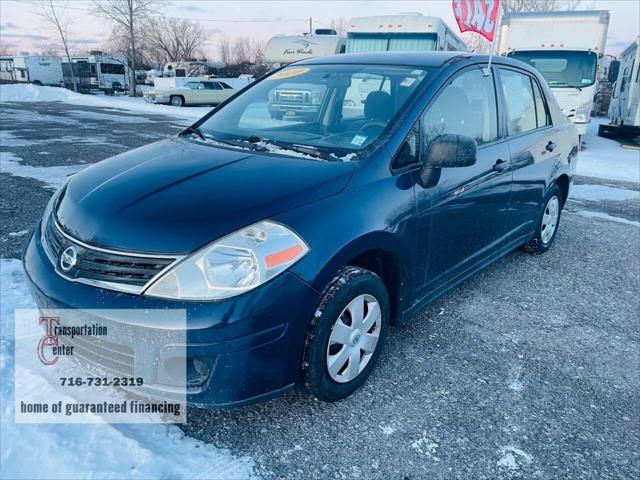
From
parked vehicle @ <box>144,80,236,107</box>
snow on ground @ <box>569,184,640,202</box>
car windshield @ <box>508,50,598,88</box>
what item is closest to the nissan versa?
snow on ground @ <box>569,184,640,202</box>

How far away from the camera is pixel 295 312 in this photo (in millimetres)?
2062

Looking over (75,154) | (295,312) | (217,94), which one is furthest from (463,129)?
(217,94)

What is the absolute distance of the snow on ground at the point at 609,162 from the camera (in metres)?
9.42

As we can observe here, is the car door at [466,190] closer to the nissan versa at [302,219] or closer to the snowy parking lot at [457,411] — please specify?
the nissan versa at [302,219]

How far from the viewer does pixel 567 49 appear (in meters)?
11.5

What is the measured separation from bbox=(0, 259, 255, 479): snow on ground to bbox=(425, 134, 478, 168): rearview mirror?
68.8 inches

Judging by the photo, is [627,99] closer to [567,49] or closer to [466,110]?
[567,49]

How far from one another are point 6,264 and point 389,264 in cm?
292

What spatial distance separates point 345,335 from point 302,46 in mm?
15490

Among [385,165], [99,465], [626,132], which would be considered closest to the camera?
[99,465]

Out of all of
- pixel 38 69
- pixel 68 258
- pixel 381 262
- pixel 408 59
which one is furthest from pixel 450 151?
pixel 38 69

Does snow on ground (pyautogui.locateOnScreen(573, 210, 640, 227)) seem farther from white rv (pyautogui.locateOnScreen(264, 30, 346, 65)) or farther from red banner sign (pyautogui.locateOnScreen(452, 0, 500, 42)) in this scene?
white rv (pyautogui.locateOnScreen(264, 30, 346, 65))

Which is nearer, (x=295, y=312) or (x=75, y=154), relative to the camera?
(x=295, y=312)

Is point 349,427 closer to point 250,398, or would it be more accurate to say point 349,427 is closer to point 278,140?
point 250,398
